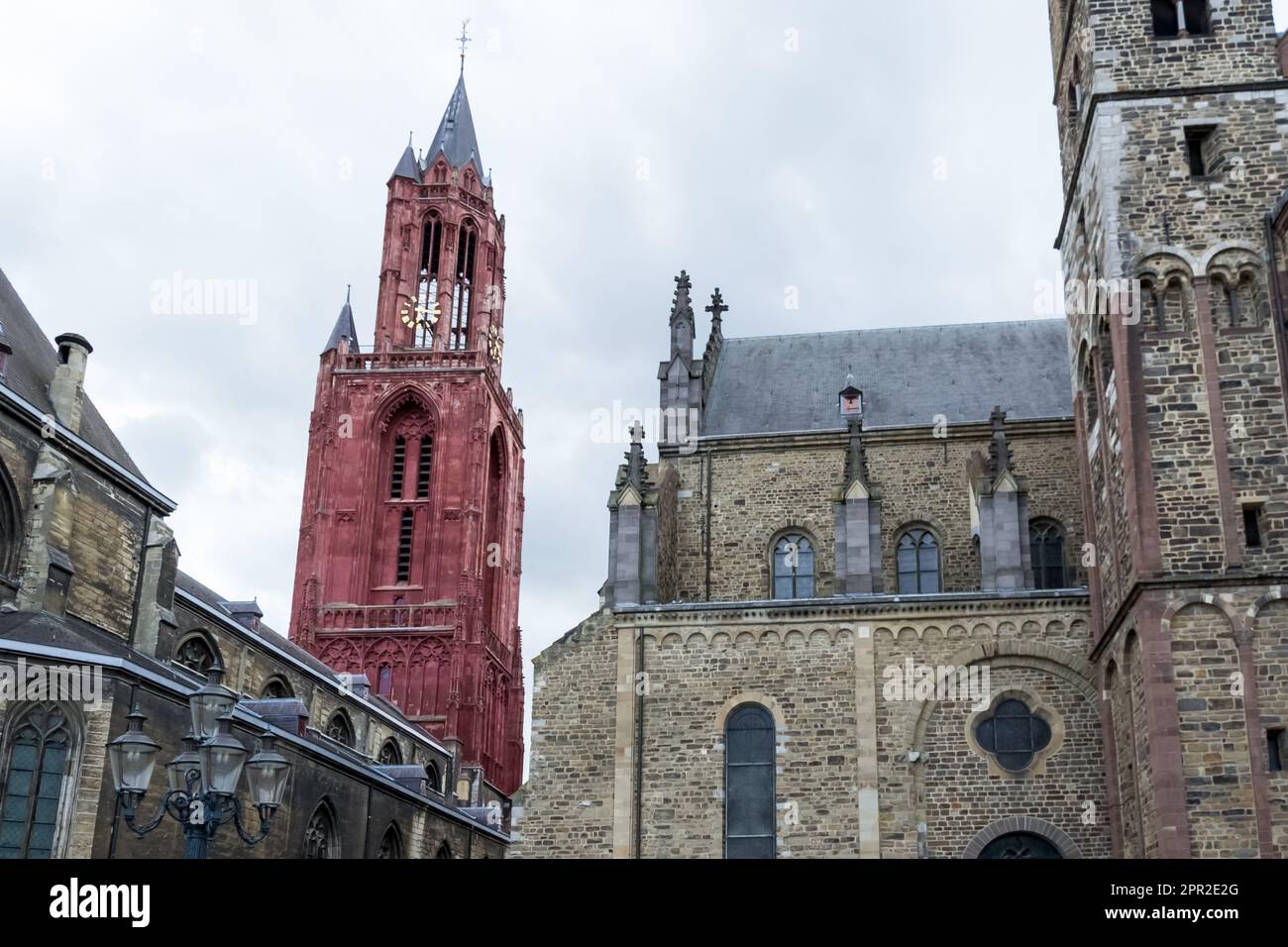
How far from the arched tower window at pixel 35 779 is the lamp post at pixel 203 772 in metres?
7.88

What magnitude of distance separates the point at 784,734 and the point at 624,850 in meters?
3.61

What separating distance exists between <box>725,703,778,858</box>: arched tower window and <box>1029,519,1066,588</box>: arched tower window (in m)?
7.22

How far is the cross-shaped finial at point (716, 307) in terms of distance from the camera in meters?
35.5

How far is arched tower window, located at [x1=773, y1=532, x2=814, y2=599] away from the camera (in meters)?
30.2

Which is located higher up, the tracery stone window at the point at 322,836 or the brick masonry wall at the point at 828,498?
the brick masonry wall at the point at 828,498

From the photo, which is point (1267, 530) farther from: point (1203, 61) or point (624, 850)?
point (624, 850)

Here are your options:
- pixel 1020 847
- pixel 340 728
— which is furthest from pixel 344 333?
pixel 1020 847

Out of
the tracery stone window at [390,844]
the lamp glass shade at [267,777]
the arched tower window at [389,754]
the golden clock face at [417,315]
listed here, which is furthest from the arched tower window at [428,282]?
the lamp glass shade at [267,777]

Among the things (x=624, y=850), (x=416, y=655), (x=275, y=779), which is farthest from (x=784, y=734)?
(x=416, y=655)

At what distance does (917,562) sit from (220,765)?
65.6 ft

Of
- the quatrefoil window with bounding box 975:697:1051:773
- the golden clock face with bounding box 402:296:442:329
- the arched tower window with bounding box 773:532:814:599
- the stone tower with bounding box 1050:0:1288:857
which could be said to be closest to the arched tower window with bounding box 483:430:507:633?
the golden clock face with bounding box 402:296:442:329

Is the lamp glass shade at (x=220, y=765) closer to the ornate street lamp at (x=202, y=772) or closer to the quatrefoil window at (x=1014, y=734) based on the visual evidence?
the ornate street lamp at (x=202, y=772)

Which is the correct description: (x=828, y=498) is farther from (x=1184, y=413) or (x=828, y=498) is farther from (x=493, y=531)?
(x=493, y=531)

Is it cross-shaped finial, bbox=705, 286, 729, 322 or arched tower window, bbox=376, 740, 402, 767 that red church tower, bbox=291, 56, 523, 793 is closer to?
arched tower window, bbox=376, 740, 402, 767
